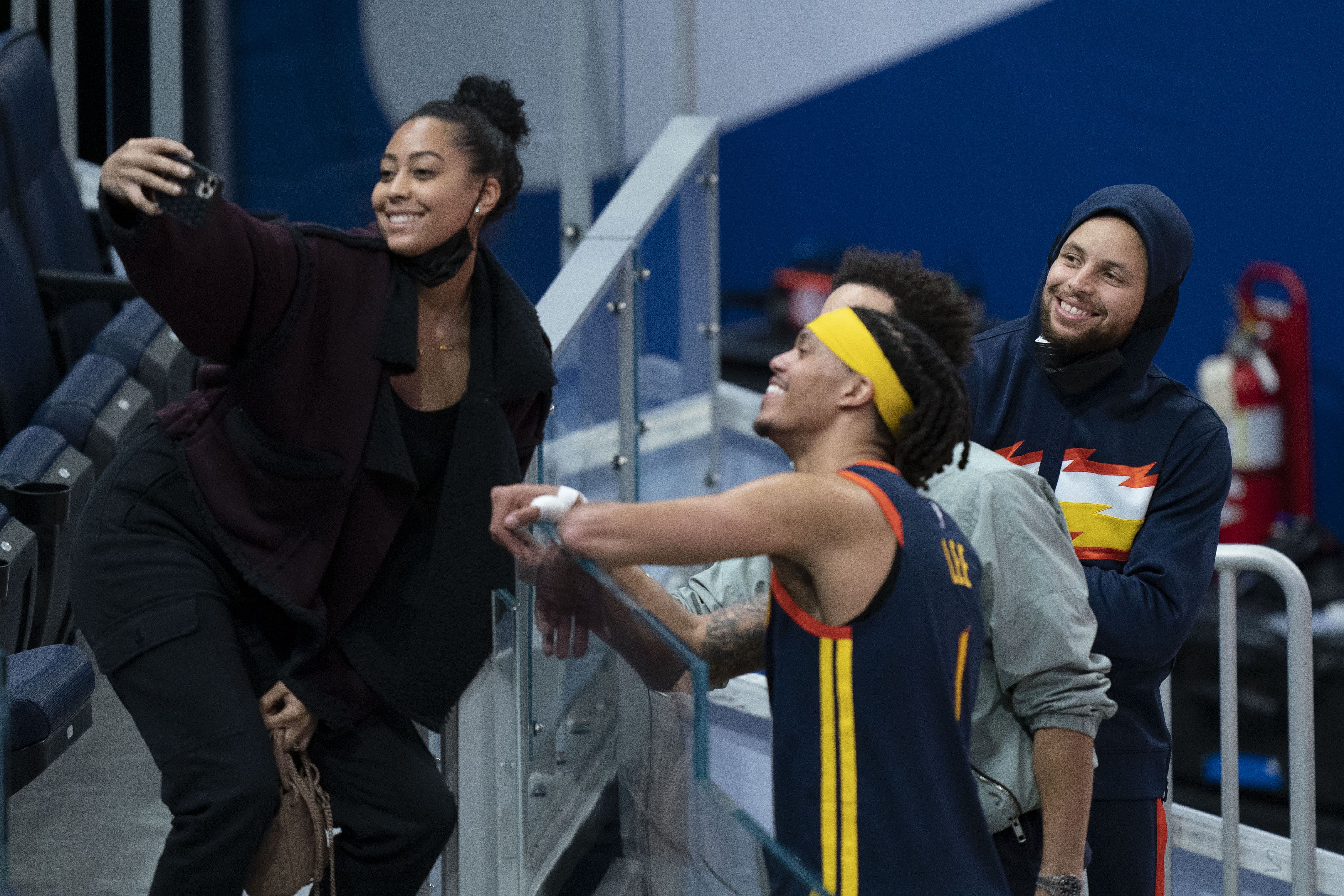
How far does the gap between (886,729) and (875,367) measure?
1.19 ft

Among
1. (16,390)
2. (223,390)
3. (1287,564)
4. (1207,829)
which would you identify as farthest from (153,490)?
(1207,829)

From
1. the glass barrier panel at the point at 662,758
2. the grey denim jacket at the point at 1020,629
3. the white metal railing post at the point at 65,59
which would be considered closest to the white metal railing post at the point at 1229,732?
the grey denim jacket at the point at 1020,629

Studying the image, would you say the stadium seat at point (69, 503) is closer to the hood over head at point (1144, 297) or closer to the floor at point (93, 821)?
the floor at point (93, 821)

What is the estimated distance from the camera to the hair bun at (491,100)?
1.89 meters

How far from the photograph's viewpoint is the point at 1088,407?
6.56 feet

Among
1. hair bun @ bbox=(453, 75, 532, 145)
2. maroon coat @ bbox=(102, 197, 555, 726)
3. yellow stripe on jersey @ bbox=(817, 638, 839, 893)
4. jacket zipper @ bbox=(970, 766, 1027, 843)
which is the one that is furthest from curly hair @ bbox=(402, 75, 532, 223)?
jacket zipper @ bbox=(970, 766, 1027, 843)

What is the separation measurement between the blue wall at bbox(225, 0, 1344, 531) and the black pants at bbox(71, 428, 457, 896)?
193 inches

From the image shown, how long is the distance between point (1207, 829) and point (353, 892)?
1646mm

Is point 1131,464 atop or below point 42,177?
below

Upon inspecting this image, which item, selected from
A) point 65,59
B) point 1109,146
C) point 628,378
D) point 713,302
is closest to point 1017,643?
point 628,378

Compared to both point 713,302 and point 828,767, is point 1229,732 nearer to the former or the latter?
point 828,767

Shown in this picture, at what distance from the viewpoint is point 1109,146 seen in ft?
19.7

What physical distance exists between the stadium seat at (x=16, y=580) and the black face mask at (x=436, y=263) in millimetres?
809

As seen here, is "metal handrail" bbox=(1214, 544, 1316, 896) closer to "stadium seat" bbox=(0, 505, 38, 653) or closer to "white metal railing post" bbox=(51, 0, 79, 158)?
"stadium seat" bbox=(0, 505, 38, 653)
